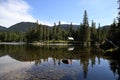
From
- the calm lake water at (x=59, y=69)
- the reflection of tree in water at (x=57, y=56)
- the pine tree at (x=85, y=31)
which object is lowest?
the calm lake water at (x=59, y=69)

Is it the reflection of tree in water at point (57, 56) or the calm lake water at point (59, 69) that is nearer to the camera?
the calm lake water at point (59, 69)

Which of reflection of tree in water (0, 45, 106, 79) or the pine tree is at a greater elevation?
the pine tree

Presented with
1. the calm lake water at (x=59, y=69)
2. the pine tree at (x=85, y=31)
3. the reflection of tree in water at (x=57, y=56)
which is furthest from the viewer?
the pine tree at (x=85, y=31)

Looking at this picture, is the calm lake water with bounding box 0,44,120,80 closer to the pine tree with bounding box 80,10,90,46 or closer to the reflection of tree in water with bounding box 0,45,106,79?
the reflection of tree in water with bounding box 0,45,106,79

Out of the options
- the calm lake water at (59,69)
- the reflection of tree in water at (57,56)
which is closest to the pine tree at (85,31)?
the reflection of tree in water at (57,56)

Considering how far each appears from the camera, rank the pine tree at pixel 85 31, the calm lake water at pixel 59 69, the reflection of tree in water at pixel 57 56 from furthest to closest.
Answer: the pine tree at pixel 85 31 → the reflection of tree in water at pixel 57 56 → the calm lake water at pixel 59 69

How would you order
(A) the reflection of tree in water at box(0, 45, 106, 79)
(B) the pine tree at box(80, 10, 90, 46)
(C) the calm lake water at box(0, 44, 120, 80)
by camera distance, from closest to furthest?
Answer: (C) the calm lake water at box(0, 44, 120, 80), (A) the reflection of tree in water at box(0, 45, 106, 79), (B) the pine tree at box(80, 10, 90, 46)

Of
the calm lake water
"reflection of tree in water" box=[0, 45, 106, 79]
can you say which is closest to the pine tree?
"reflection of tree in water" box=[0, 45, 106, 79]

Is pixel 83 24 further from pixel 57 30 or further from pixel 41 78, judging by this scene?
pixel 41 78

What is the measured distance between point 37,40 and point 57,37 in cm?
1775

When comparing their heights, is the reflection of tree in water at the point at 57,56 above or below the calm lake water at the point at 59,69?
above

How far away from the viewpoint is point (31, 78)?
2255cm

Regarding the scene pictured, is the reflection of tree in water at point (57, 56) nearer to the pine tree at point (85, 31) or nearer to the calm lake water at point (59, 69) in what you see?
the calm lake water at point (59, 69)

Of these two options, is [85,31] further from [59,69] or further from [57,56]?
[59,69]
